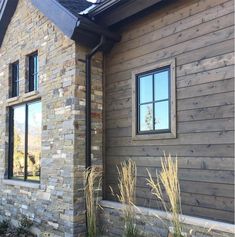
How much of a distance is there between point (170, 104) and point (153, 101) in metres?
0.38

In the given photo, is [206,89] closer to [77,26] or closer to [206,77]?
[206,77]

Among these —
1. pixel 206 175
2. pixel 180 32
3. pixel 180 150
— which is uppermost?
pixel 180 32

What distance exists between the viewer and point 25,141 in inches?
289

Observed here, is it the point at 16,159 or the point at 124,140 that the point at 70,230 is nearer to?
the point at 124,140

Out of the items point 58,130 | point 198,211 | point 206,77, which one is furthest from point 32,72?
point 198,211

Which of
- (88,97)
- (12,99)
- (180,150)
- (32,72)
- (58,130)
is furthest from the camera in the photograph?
(12,99)

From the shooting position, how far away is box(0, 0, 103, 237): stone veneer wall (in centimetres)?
579

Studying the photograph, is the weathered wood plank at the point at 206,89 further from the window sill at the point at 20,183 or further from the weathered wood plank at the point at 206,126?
the window sill at the point at 20,183

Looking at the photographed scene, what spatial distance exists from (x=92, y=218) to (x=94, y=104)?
183 centimetres

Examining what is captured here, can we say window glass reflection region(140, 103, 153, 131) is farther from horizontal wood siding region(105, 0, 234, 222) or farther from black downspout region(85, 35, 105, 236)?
black downspout region(85, 35, 105, 236)

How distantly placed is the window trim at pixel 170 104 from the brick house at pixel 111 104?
1 centimetres

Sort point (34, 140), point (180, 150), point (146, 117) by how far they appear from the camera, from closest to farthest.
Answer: point (180, 150), point (146, 117), point (34, 140)

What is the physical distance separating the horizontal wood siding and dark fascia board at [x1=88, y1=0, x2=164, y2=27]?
20 cm

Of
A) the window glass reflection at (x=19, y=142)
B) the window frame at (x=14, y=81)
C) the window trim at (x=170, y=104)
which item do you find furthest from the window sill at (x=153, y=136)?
the window frame at (x=14, y=81)
